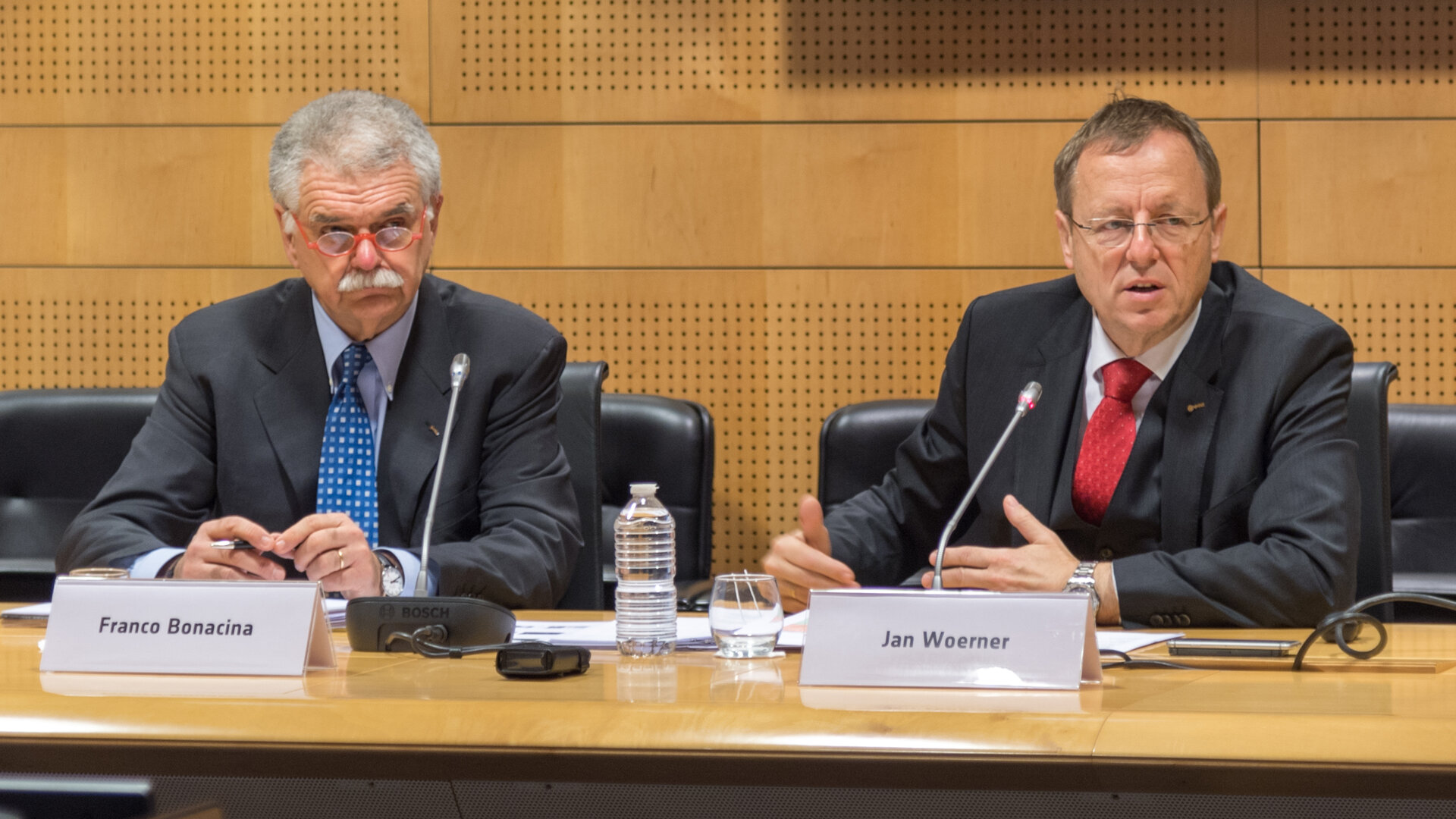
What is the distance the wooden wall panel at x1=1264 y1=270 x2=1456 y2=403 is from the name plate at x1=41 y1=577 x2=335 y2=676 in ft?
9.29

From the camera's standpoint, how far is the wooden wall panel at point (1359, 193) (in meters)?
3.42

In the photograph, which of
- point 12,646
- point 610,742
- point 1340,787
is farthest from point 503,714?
point 12,646

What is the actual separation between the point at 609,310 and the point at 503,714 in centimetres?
254

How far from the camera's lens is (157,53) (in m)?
3.67

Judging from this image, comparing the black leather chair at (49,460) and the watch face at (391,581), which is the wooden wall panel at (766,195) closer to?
the black leather chair at (49,460)

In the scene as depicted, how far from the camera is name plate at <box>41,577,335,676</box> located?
136cm

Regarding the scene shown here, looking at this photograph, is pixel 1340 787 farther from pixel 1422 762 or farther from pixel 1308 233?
pixel 1308 233

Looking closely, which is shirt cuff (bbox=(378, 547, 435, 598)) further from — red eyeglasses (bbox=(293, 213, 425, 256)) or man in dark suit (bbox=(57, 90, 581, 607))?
red eyeglasses (bbox=(293, 213, 425, 256))

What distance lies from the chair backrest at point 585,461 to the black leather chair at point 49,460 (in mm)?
1052

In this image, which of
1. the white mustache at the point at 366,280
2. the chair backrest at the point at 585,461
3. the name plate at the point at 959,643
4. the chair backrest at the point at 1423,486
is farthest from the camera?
the chair backrest at the point at 1423,486

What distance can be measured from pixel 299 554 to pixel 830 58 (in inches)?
87.4

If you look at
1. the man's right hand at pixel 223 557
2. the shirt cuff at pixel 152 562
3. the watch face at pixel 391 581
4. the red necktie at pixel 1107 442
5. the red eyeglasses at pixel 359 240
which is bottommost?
the watch face at pixel 391 581

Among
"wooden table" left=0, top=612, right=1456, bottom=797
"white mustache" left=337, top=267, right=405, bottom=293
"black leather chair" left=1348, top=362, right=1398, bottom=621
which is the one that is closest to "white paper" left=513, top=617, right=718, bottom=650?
"wooden table" left=0, top=612, right=1456, bottom=797

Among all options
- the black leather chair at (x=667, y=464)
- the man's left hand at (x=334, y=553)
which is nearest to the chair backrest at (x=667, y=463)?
the black leather chair at (x=667, y=464)
